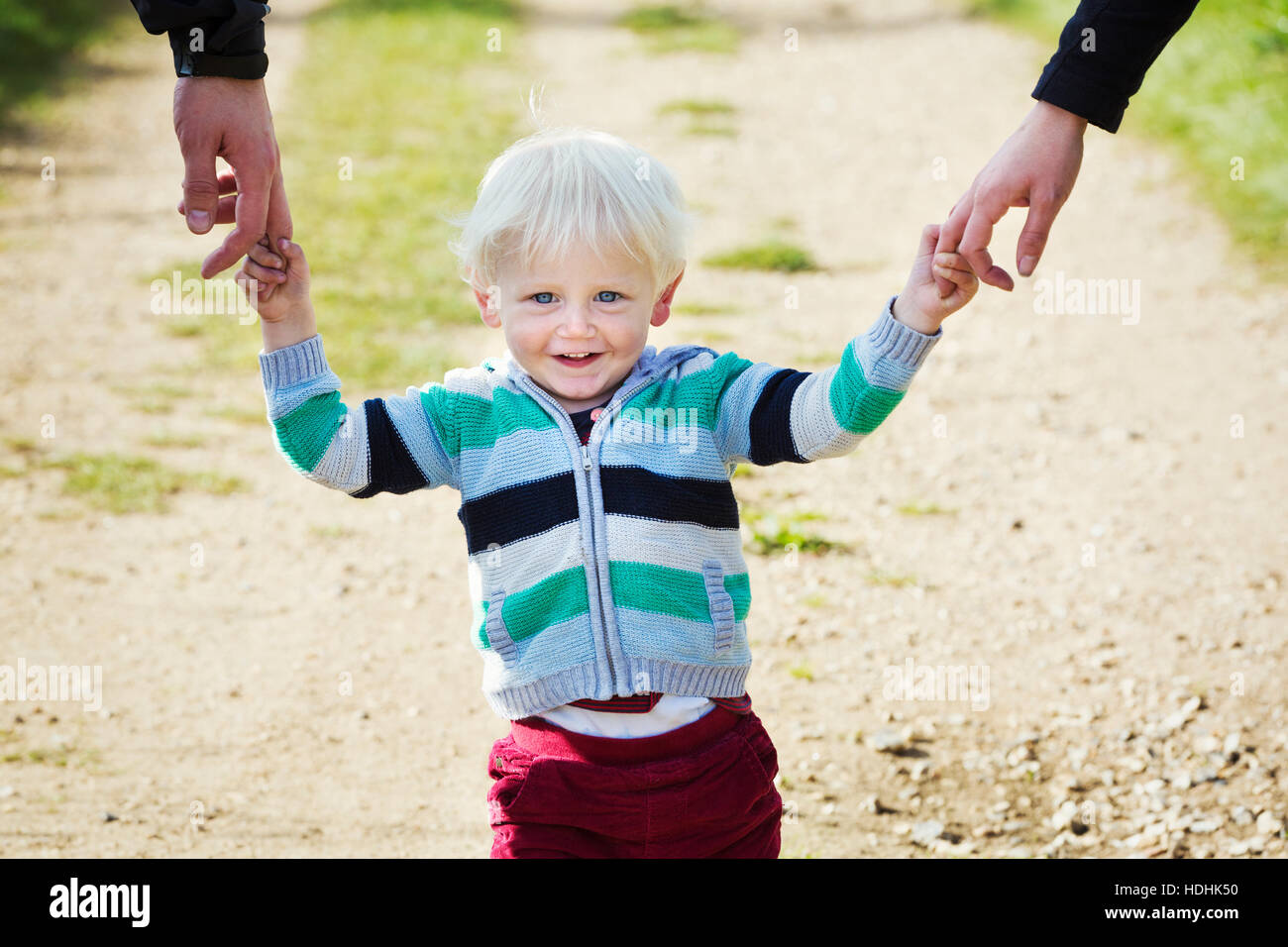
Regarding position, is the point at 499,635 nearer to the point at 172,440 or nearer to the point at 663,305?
the point at 663,305

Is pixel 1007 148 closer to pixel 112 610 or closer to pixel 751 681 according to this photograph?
pixel 751 681

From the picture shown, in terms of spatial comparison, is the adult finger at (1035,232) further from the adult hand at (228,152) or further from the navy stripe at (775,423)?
the adult hand at (228,152)

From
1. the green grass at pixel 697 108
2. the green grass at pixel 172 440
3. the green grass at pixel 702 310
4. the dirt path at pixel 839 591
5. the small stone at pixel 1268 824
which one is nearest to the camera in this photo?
the small stone at pixel 1268 824

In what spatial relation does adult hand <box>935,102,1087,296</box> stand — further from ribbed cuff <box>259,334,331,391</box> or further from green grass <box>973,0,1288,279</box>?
green grass <box>973,0,1288,279</box>

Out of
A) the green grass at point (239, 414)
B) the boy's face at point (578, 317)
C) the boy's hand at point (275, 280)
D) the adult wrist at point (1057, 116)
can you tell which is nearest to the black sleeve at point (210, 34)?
the boy's hand at point (275, 280)

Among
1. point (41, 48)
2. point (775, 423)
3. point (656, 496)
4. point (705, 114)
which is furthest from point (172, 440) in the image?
point (41, 48)

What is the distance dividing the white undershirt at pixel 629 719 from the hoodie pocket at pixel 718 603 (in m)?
0.11

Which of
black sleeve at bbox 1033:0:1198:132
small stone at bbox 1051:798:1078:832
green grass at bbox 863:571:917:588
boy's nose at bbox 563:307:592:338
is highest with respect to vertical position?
black sleeve at bbox 1033:0:1198:132

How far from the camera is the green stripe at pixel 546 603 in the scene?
2236 millimetres

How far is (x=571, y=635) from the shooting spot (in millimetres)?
2225

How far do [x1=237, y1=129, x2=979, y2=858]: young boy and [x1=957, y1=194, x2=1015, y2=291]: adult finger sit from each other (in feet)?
0.11

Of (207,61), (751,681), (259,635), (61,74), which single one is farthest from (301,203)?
(207,61)

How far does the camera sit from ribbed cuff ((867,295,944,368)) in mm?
2148

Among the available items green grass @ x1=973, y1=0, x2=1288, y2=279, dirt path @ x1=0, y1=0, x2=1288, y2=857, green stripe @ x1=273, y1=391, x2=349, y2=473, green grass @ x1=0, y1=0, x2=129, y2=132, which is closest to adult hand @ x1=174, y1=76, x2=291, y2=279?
green stripe @ x1=273, y1=391, x2=349, y2=473
